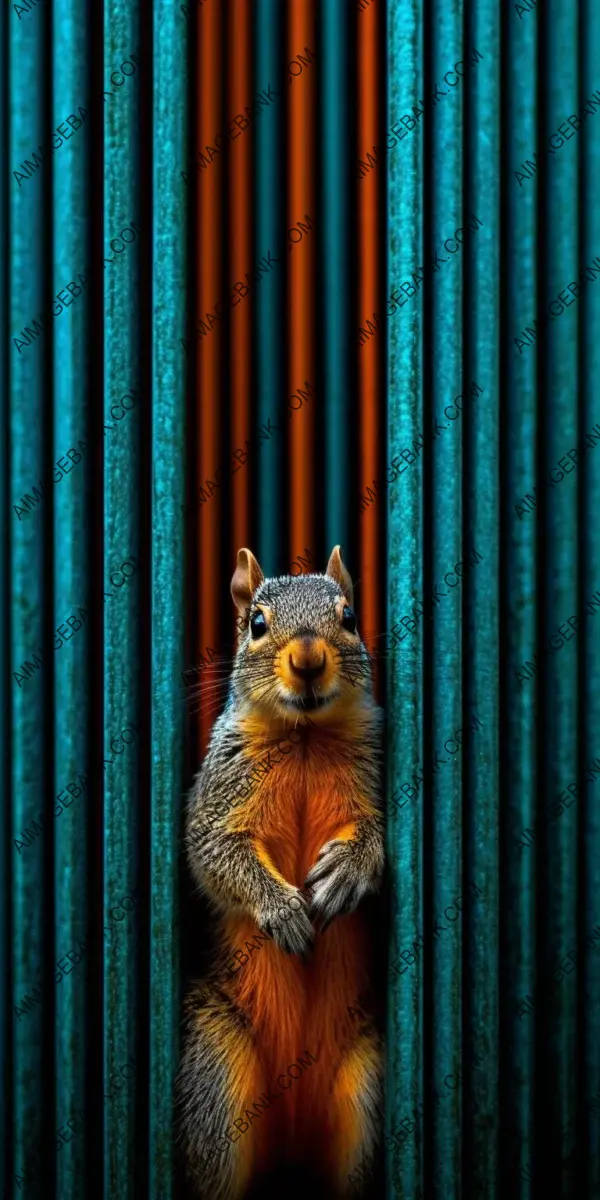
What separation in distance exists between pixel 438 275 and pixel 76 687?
618mm

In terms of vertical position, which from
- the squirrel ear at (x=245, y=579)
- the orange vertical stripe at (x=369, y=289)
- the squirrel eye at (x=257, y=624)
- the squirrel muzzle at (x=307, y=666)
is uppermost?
the orange vertical stripe at (x=369, y=289)

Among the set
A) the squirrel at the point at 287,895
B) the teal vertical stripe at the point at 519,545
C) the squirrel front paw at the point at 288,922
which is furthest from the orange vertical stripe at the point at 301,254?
the squirrel front paw at the point at 288,922

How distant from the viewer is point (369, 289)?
1160mm

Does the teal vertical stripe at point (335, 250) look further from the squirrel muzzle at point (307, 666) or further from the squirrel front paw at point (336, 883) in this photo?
the squirrel front paw at point (336, 883)

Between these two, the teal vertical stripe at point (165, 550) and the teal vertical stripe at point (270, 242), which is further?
the teal vertical stripe at point (270, 242)

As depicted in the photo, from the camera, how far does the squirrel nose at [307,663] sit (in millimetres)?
1072

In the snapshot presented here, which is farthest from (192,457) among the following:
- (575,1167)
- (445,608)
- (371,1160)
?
(575,1167)

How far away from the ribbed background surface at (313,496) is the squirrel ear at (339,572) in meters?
0.03

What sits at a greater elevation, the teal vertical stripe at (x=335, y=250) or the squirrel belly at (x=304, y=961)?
the teal vertical stripe at (x=335, y=250)

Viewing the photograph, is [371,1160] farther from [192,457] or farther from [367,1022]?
[192,457]

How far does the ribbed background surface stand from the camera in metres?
1.07

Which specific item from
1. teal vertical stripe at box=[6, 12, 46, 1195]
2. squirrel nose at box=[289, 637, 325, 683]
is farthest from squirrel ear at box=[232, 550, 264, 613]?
teal vertical stripe at box=[6, 12, 46, 1195]

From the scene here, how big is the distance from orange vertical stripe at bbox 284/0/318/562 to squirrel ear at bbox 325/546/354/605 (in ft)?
0.19

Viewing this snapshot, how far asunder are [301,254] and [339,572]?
1.25 ft
